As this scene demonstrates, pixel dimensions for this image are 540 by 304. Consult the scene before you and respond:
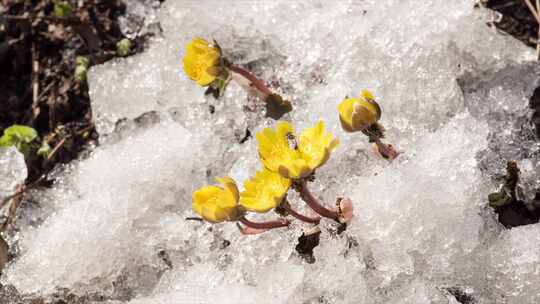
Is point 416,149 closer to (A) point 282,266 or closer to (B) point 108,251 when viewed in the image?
(A) point 282,266

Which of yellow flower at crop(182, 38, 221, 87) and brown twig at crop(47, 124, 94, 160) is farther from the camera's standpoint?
brown twig at crop(47, 124, 94, 160)

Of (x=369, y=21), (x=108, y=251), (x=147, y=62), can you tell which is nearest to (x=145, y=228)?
(x=108, y=251)

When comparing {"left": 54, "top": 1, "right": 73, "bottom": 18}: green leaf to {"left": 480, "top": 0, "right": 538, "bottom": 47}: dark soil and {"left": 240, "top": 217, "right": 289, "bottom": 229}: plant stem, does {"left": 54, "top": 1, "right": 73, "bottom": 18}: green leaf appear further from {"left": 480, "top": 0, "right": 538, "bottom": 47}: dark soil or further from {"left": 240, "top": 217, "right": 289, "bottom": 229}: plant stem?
{"left": 480, "top": 0, "right": 538, "bottom": 47}: dark soil

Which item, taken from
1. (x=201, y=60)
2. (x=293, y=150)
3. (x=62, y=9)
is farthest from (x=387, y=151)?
(x=62, y=9)

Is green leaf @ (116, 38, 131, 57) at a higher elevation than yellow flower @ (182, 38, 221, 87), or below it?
below

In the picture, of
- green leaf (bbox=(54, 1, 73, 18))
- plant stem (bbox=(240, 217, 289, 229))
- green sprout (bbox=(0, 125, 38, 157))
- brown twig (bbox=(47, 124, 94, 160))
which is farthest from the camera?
green leaf (bbox=(54, 1, 73, 18))

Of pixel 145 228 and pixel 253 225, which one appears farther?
pixel 145 228

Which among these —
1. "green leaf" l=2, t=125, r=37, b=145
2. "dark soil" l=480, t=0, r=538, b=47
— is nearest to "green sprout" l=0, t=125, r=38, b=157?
"green leaf" l=2, t=125, r=37, b=145
